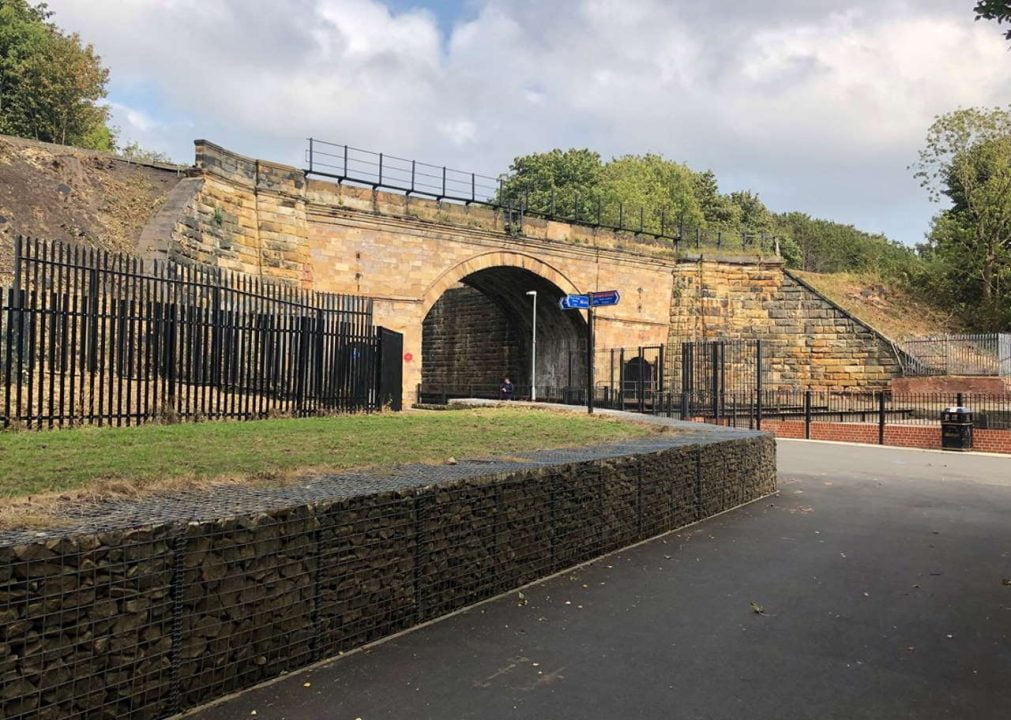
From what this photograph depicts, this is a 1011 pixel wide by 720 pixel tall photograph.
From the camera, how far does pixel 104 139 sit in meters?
38.1

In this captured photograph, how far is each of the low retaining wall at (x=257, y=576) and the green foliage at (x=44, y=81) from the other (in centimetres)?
3351

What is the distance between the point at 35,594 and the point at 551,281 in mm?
29280

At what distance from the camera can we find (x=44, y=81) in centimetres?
3105

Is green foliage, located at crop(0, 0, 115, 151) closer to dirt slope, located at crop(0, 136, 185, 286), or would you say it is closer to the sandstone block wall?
dirt slope, located at crop(0, 136, 185, 286)

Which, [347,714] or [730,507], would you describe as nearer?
[347,714]

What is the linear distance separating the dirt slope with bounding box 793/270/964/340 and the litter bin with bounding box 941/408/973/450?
52.8 feet

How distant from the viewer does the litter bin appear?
1797 cm

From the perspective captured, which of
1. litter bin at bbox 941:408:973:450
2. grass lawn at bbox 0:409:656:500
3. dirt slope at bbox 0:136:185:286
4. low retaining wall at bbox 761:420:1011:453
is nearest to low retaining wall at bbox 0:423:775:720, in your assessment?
grass lawn at bbox 0:409:656:500

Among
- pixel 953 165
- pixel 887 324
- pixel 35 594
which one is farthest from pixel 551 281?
pixel 35 594

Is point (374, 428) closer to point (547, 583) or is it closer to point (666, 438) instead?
point (666, 438)

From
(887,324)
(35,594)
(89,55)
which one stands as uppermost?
(89,55)

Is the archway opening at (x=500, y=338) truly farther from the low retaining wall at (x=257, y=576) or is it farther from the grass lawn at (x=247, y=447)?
the low retaining wall at (x=257, y=576)

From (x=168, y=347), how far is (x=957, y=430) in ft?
56.6

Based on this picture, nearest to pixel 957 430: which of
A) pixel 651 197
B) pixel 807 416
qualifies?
pixel 807 416
